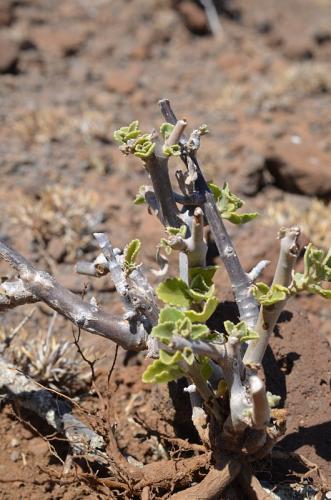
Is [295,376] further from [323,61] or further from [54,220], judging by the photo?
[323,61]

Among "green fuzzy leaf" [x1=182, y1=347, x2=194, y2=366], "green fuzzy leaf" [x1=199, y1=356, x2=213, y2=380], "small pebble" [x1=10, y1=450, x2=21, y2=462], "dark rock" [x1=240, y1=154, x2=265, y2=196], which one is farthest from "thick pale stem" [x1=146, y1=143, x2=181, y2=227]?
"dark rock" [x1=240, y1=154, x2=265, y2=196]

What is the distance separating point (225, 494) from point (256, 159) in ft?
13.3

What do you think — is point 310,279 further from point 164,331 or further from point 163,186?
point 163,186

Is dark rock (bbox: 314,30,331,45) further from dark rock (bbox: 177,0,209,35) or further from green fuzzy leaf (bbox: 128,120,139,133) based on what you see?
green fuzzy leaf (bbox: 128,120,139,133)

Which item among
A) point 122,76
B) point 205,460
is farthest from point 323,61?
point 205,460

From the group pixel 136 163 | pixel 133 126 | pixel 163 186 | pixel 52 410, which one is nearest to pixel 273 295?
pixel 163 186

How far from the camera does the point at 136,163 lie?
6.16 meters

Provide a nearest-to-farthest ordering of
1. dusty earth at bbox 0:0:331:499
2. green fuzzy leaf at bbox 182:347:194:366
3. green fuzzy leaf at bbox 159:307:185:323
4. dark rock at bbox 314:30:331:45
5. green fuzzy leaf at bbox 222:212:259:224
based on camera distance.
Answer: green fuzzy leaf at bbox 182:347:194:366, green fuzzy leaf at bbox 159:307:185:323, green fuzzy leaf at bbox 222:212:259:224, dusty earth at bbox 0:0:331:499, dark rock at bbox 314:30:331:45

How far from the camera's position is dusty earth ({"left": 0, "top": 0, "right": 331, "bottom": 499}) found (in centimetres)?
258

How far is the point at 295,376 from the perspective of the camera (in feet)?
8.51

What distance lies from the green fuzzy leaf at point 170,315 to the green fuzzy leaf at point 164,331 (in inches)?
1.6

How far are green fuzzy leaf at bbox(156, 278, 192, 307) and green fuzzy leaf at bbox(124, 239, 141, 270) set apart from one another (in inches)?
10.5

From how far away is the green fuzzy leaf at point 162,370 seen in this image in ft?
5.82

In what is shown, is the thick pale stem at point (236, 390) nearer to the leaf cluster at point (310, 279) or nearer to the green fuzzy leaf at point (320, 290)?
the leaf cluster at point (310, 279)
